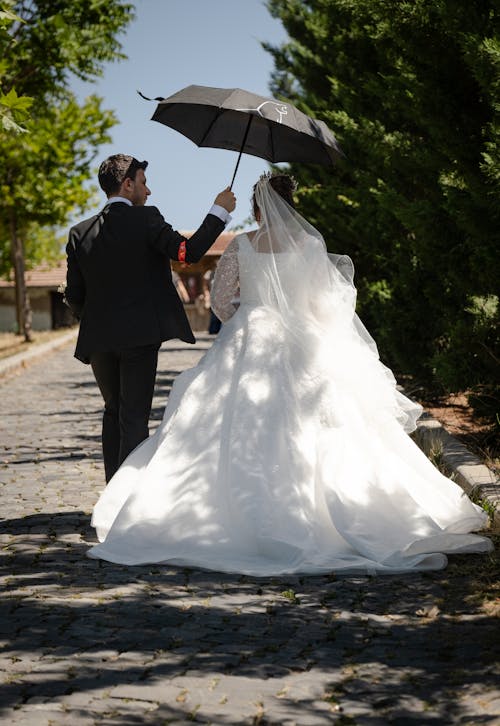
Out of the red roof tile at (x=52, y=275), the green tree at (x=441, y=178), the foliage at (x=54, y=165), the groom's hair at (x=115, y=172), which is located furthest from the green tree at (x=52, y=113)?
the red roof tile at (x=52, y=275)

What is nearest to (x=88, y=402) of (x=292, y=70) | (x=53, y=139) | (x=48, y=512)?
(x=48, y=512)

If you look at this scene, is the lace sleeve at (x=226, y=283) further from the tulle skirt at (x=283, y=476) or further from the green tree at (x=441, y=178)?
the green tree at (x=441, y=178)

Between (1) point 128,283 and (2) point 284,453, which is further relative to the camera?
(1) point 128,283

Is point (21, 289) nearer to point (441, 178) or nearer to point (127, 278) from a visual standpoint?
point (441, 178)

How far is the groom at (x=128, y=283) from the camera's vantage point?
22.6 ft

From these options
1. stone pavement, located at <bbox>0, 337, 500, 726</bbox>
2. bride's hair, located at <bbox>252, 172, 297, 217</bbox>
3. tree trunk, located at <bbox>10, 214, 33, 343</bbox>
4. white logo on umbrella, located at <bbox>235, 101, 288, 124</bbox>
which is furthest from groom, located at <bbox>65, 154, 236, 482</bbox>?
tree trunk, located at <bbox>10, 214, 33, 343</bbox>

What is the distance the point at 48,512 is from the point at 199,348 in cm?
2172

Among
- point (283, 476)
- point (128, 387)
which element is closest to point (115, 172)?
point (128, 387)

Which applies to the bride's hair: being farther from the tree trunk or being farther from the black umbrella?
the tree trunk

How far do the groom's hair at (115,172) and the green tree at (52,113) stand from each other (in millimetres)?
13000

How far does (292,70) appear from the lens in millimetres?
23516

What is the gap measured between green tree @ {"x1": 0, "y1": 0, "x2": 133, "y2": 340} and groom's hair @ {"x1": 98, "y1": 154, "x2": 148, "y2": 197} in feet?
42.6

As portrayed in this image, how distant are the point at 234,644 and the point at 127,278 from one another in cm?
297

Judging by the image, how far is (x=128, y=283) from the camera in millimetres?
6969
